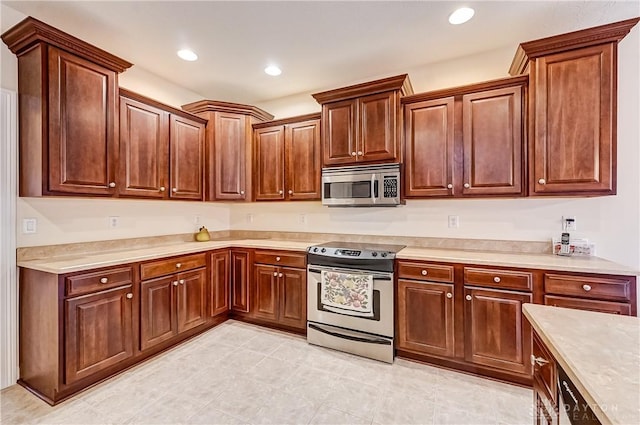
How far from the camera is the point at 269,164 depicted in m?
3.62

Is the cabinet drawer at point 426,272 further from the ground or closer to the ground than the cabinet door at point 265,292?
further from the ground

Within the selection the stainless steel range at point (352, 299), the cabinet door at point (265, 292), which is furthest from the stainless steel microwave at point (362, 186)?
the cabinet door at point (265, 292)

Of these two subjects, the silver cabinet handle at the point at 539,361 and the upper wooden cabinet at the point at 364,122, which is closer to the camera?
the silver cabinet handle at the point at 539,361

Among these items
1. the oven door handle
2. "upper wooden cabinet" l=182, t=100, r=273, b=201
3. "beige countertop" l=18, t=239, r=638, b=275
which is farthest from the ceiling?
the oven door handle

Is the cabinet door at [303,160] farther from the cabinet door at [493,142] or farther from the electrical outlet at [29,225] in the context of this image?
the electrical outlet at [29,225]

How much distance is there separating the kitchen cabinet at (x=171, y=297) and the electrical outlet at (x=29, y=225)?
84 cm

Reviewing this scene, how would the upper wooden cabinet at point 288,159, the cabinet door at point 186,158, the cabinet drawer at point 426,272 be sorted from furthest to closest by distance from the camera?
the upper wooden cabinet at point 288,159, the cabinet door at point 186,158, the cabinet drawer at point 426,272

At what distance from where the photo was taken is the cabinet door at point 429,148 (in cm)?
267

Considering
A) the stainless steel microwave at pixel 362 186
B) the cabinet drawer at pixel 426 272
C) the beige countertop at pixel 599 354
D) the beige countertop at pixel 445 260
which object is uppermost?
the stainless steel microwave at pixel 362 186

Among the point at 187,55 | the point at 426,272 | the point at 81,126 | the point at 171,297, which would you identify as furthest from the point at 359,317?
the point at 187,55

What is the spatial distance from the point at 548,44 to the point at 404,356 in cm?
282

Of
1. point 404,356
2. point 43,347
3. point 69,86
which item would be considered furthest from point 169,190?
point 404,356

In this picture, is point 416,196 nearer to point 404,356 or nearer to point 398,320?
point 398,320

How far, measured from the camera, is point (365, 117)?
297 cm
